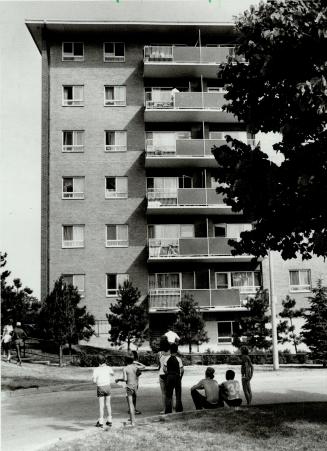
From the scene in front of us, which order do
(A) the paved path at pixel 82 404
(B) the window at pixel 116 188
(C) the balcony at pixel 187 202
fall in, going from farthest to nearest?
(B) the window at pixel 116 188 → (C) the balcony at pixel 187 202 → (A) the paved path at pixel 82 404

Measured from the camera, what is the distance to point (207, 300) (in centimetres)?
3562

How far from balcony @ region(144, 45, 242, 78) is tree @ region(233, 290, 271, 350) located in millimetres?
15242

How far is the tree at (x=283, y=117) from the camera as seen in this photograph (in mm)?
11852

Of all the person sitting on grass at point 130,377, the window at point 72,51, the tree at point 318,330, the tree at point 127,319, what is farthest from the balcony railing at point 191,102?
the person sitting on grass at point 130,377

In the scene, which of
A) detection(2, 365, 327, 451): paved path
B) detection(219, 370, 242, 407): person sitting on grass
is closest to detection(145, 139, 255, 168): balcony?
detection(2, 365, 327, 451): paved path

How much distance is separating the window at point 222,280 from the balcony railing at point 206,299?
187 centimetres

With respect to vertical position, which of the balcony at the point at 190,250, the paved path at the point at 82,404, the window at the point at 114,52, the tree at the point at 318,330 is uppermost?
the window at the point at 114,52

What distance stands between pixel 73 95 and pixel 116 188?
682cm

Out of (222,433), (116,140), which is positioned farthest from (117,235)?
(222,433)

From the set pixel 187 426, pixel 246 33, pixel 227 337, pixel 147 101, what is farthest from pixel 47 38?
pixel 187 426

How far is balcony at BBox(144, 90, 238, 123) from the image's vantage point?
37.6 meters

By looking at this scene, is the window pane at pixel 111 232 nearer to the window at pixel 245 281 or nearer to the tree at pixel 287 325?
the window at pixel 245 281

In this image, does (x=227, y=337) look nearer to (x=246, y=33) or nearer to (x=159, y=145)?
(x=159, y=145)

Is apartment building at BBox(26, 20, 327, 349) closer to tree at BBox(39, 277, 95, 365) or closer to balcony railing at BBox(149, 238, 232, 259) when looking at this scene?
balcony railing at BBox(149, 238, 232, 259)
